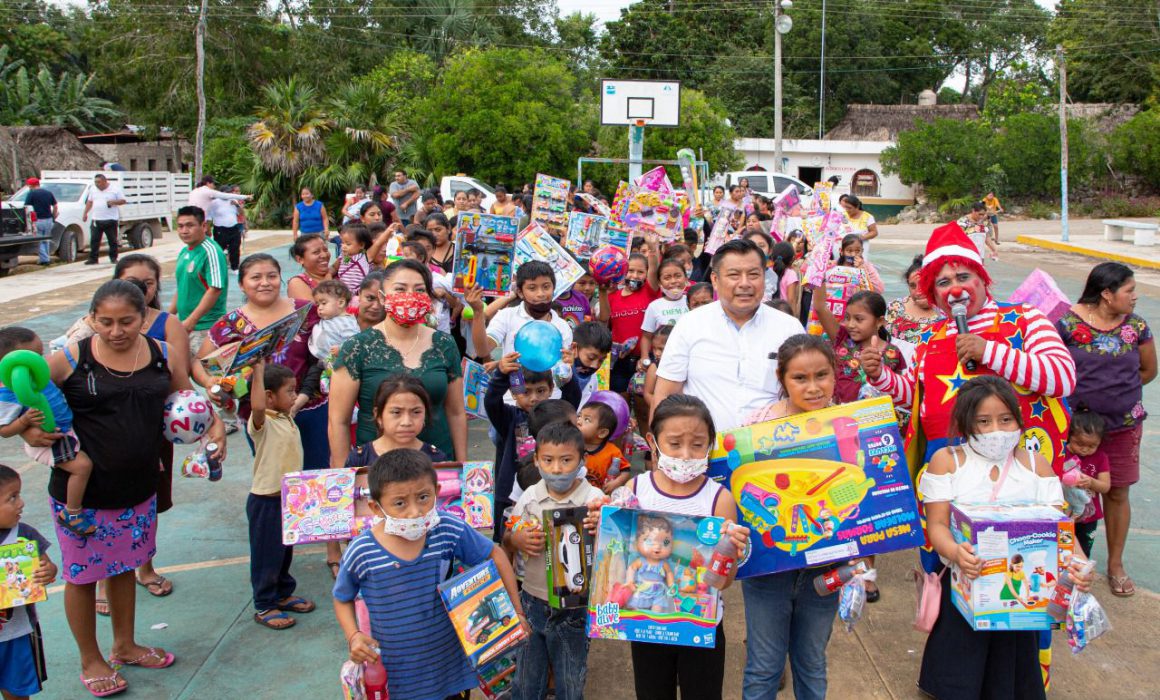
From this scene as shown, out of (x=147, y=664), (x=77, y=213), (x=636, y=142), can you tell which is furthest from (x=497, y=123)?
(x=147, y=664)

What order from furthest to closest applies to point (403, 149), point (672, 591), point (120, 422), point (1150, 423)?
point (403, 149), point (1150, 423), point (120, 422), point (672, 591)

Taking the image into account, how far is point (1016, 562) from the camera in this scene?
323 centimetres

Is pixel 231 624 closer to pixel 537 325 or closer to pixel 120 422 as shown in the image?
pixel 120 422

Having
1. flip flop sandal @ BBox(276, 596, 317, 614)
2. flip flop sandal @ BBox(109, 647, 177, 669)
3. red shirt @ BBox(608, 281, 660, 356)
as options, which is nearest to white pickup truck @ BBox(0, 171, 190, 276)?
red shirt @ BBox(608, 281, 660, 356)

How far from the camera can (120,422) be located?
4.00 m

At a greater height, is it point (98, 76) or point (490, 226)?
point (98, 76)

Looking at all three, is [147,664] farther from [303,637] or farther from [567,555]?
[567,555]

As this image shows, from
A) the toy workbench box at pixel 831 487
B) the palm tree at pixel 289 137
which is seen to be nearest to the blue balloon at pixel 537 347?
the toy workbench box at pixel 831 487

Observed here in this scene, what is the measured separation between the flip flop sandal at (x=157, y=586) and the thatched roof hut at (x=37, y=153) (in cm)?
2567

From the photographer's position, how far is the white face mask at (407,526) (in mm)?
3176

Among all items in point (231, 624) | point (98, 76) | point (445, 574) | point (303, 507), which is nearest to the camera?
point (445, 574)

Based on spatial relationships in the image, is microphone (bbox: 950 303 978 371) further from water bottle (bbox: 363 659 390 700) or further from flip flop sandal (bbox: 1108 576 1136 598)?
water bottle (bbox: 363 659 390 700)

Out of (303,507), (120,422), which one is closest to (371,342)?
(303,507)

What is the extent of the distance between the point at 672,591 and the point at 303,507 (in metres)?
1.57
